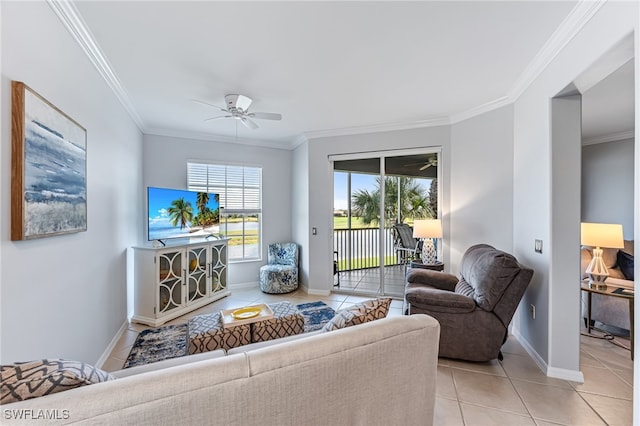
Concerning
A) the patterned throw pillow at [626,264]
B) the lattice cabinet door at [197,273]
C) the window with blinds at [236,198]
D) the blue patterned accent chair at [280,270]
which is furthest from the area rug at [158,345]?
the patterned throw pillow at [626,264]

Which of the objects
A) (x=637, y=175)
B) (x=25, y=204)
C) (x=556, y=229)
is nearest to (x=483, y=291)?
(x=556, y=229)

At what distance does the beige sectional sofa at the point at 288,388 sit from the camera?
78 centimetres

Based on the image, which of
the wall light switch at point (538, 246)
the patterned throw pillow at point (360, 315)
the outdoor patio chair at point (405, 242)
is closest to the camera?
the patterned throw pillow at point (360, 315)

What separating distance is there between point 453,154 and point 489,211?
0.94m

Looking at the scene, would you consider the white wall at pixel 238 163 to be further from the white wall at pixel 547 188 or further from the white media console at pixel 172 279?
the white wall at pixel 547 188

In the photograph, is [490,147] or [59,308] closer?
[59,308]

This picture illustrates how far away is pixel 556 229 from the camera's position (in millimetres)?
2113

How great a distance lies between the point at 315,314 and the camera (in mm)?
3486

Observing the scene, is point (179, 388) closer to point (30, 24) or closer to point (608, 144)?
point (30, 24)

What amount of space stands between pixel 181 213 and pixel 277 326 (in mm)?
2409

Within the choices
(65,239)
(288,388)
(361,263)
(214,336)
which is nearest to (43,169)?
(65,239)

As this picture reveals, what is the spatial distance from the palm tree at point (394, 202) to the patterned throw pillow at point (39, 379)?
12.6 feet

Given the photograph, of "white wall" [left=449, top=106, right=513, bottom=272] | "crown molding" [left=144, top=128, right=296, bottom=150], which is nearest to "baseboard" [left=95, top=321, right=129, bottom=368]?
"crown molding" [left=144, top=128, right=296, bottom=150]

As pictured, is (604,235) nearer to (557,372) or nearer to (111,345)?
(557,372)
